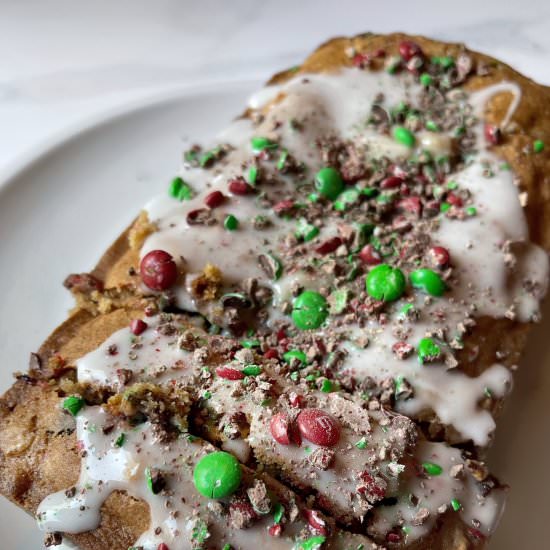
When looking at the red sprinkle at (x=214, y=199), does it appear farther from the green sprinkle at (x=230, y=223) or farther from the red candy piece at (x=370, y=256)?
the red candy piece at (x=370, y=256)

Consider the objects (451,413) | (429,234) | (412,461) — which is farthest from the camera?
(429,234)

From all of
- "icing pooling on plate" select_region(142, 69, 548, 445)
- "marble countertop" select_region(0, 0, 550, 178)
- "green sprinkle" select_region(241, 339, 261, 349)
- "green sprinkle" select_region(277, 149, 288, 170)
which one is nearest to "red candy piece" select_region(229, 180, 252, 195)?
"icing pooling on plate" select_region(142, 69, 548, 445)

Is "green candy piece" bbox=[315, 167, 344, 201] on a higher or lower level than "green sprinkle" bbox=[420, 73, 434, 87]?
lower

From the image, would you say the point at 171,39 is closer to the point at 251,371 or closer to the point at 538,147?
the point at 538,147

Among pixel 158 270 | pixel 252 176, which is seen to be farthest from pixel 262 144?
pixel 158 270

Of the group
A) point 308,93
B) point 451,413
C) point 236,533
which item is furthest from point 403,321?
point 308,93

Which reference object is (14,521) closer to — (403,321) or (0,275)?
Answer: (0,275)

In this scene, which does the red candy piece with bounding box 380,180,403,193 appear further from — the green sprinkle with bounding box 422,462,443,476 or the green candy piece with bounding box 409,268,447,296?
the green sprinkle with bounding box 422,462,443,476
